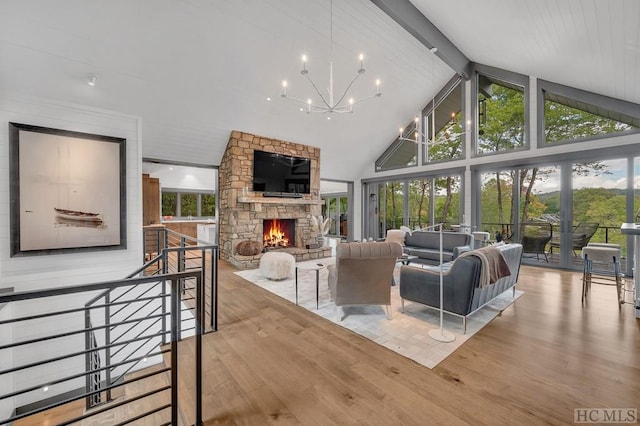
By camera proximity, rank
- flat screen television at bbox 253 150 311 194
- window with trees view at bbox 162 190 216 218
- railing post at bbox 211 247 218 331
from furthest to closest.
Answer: window with trees view at bbox 162 190 216 218, flat screen television at bbox 253 150 311 194, railing post at bbox 211 247 218 331

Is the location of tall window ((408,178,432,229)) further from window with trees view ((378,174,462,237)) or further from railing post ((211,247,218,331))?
railing post ((211,247,218,331))

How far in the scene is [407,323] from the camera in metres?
3.28

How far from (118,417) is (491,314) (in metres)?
4.02

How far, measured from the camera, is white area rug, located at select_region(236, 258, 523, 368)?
271 cm

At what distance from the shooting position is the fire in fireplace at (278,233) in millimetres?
7375

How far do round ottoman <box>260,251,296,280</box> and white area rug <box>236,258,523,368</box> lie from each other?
58 centimetres

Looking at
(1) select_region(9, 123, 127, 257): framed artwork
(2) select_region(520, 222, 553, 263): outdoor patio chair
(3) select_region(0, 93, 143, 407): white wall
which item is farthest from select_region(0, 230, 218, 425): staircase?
(2) select_region(520, 222, 553, 263): outdoor patio chair

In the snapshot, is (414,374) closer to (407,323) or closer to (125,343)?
(407,323)

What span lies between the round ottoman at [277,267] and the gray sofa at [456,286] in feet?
7.75

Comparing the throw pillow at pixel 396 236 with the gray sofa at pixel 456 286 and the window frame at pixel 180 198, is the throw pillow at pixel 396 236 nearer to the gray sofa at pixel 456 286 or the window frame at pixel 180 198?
the gray sofa at pixel 456 286

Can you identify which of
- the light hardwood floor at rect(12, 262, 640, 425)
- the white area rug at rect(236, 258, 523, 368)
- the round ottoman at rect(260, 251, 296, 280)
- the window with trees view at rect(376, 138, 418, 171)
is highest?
the window with trees view at rect(376, 138, 418, 171)

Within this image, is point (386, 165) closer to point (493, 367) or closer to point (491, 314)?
point (491, 314)

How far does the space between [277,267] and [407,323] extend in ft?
8.60

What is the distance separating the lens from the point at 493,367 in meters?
2.41
